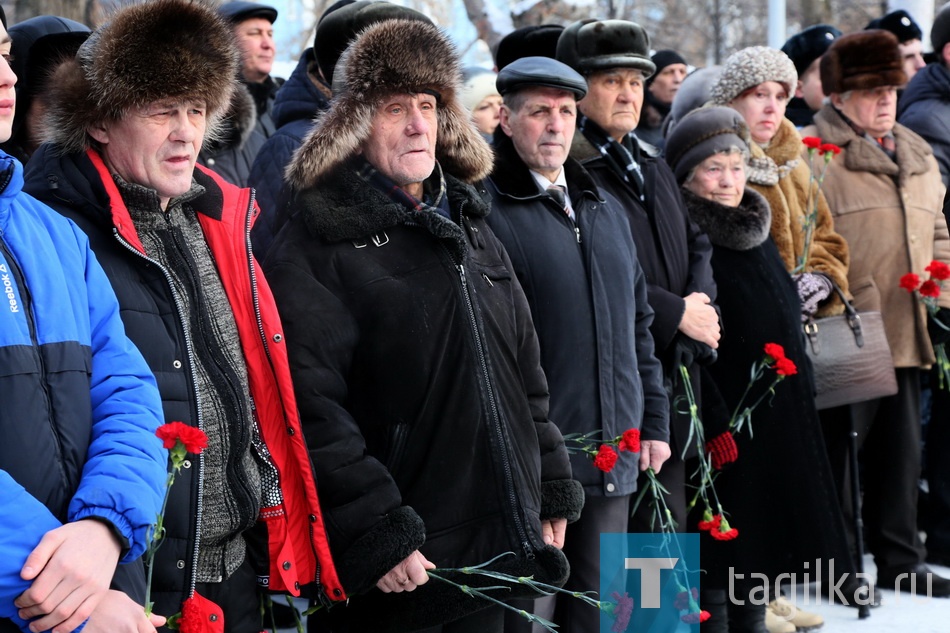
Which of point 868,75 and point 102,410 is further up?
point 868,75

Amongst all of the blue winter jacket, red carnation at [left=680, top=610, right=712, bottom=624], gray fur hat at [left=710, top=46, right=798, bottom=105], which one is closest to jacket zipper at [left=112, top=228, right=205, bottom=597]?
the blue winter jacket

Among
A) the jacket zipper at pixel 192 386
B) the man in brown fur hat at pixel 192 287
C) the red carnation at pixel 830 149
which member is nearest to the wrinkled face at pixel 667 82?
the red carnation at pixel 830 149

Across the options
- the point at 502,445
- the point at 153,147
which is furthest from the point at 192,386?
the point at 502,445

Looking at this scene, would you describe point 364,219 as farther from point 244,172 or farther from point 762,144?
point 762,144

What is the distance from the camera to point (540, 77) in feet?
13.3

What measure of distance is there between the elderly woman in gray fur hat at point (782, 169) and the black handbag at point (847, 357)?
0.07 meters

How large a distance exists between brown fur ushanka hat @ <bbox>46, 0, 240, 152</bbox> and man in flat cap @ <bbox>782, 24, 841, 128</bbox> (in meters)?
4.82

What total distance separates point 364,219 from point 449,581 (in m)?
0.95

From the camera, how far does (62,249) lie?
90.4 inches

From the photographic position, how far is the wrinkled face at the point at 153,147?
2.70m

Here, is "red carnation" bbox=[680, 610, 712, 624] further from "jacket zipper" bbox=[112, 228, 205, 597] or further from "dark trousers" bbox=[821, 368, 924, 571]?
"jacket zipper" bbox=[112, 228, 205, 597]

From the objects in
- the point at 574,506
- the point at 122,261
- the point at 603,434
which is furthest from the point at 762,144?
the point at 122,261

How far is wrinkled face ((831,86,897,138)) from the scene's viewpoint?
18.9 feet

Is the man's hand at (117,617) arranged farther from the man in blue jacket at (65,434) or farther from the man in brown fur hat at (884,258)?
the man in brown fur hat at (884,258)
